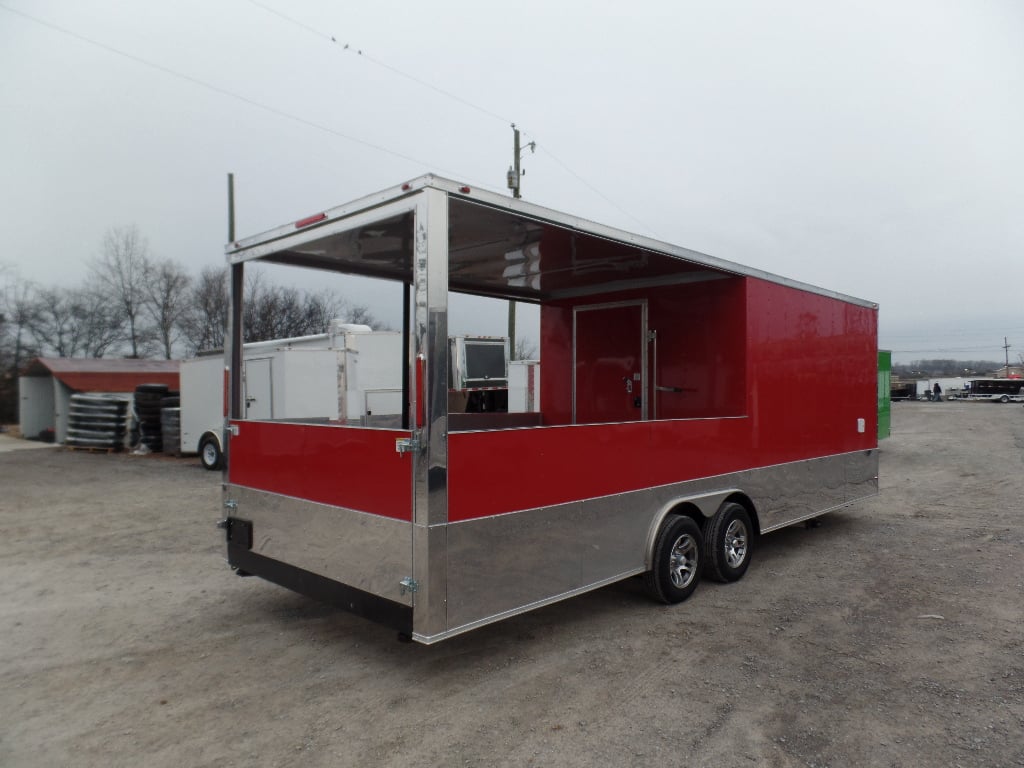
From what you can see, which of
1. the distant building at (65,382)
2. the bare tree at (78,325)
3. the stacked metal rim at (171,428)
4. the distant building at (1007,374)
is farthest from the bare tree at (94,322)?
the distant building at (1007,374)

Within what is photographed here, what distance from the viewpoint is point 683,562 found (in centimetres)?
509

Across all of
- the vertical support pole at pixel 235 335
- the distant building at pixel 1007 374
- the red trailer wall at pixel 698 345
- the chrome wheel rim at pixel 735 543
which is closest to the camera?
the vertical support pole at pixel 235 335

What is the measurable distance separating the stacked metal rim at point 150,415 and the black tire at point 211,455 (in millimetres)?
3313

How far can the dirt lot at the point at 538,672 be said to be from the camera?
10.00 feet

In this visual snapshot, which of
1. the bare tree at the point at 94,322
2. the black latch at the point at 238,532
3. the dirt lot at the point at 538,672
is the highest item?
the bare tree at the point at 94,322

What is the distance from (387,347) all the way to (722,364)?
7432 mm

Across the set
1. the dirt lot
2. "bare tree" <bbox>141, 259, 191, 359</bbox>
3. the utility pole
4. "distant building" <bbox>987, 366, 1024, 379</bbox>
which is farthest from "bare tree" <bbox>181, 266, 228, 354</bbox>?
"distant building" <bbox>987, 366, 1024, 379</bbox>

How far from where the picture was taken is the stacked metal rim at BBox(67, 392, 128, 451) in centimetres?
1684

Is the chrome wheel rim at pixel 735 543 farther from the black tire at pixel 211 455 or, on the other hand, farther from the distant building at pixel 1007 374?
the distant building at pixel 1007 374

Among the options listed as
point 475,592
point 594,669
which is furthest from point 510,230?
point 594,669

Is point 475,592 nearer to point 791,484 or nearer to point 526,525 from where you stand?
point 526,525

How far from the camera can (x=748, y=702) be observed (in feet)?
11.4

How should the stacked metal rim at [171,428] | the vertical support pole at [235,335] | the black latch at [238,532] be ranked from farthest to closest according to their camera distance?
1. the stacked metal rim at [171,428]
2. the vertical support pole at [235,335]
3. the black latch at [238,532]

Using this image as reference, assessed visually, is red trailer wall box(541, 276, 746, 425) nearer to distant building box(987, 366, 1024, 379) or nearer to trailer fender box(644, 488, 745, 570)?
trailer fender box(644, 488, 745, 570)
